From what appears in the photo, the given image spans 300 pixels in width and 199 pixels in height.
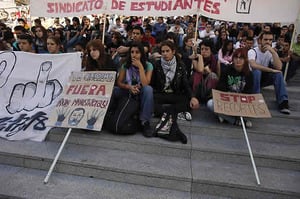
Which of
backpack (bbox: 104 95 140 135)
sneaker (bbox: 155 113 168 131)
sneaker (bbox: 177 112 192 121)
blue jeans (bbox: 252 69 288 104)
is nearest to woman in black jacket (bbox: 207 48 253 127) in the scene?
blue jeans (bbox: 252 69 288 104)

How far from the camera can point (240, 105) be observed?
3559 mm

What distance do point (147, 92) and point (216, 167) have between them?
1.28 m

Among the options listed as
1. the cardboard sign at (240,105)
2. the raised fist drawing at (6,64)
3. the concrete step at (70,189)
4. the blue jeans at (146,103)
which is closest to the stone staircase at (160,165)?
the concrete step at (70,189)

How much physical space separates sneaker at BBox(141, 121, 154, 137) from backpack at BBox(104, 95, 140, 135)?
0.10 metres

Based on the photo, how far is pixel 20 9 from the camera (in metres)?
16.2

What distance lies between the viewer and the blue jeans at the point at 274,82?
4.12m

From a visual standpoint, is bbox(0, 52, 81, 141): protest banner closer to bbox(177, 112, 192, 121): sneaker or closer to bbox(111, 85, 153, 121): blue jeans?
bbox(111, 85, 153, 121): blue jeans

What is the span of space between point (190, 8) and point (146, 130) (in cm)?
231

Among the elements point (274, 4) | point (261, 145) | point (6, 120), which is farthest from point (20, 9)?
point (261, 145)

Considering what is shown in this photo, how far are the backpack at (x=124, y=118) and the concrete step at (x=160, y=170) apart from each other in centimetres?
29

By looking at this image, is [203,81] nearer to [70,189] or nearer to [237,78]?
[237,78]

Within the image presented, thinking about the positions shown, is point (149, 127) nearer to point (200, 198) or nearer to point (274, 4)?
point (200, 198)

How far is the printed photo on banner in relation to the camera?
3291 millimetres

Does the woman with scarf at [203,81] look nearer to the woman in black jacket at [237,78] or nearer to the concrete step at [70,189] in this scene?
the woman in black jacket at [237,78]
